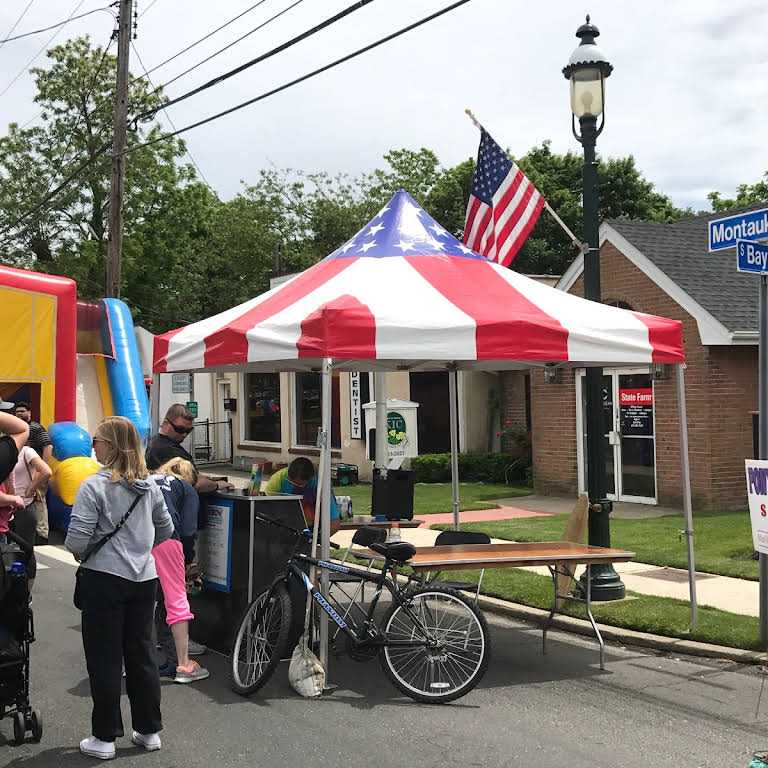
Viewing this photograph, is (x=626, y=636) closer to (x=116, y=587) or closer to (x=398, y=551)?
(x=398, y=551)

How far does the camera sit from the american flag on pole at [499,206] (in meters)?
9.04

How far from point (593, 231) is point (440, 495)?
381 inches

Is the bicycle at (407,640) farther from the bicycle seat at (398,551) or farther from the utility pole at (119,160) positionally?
the utility pole at (119,160)

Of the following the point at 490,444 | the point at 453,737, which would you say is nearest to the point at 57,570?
the point at 453,737

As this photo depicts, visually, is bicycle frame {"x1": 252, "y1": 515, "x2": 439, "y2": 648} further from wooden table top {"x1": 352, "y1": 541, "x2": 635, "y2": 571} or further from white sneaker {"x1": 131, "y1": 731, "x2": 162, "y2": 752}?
white sneaker {"x1": 131, "y1": 731, "x2": 162, "y2": 752}

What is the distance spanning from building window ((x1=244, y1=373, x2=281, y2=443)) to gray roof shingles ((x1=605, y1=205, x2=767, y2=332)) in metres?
12.4

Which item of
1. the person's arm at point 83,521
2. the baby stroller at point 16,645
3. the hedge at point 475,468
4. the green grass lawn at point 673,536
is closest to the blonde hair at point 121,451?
the person's arm at point 83,521

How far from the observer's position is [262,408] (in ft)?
90.2

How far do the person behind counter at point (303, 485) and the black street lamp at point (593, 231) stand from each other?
2427 millimetres

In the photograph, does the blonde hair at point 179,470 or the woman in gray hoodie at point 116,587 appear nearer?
the woman in gray hoodie at point 116,587

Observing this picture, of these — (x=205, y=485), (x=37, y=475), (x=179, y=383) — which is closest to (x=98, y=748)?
(x=205, y=485)

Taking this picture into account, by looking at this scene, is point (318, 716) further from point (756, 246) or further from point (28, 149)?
point (28, 149)

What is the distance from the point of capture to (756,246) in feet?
23.5

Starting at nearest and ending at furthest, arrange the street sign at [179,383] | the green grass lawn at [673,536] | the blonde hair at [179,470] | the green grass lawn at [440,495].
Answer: the blonde hair at [179,470], the green grass lawn at [673,536], the green grass lawn at [440,495], the street sign at [179,383]
